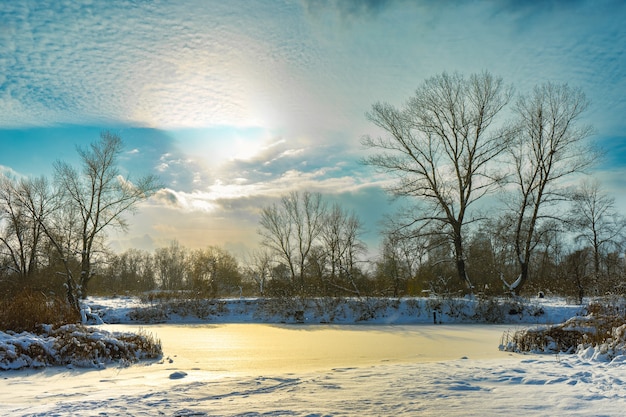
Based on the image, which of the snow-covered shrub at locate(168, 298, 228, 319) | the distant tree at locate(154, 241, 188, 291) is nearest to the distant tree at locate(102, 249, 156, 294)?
the distant tree at locate(154, 241, 188, 291)

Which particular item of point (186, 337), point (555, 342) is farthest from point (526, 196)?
point (186, 337)

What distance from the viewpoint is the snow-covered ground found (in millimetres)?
4523

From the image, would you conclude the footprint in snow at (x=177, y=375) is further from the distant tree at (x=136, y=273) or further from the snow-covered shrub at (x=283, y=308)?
the distant tree at (x=136, y=273)

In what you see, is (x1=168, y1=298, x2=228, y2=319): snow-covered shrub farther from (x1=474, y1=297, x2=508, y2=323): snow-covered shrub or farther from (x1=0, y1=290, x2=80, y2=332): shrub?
(x1=474, y1=297, x2=508, y2=323): snow-covered shrub

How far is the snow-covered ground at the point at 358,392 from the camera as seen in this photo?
178 inches

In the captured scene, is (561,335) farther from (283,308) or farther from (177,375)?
(283,308)

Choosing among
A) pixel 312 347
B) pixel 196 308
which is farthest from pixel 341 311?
pixel 312 347

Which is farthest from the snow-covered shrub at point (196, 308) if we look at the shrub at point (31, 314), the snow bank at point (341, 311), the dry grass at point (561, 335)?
the dry grass at point (561, 335)

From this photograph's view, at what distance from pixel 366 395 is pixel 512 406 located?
1.44 m

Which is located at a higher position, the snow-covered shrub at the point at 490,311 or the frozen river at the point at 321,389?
the frozen river at the point at 321,389

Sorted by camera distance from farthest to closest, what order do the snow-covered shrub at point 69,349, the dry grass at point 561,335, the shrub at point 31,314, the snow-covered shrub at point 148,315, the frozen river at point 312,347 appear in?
the snow-covered shrub at point 148,315
the shrub at point 31,314
the dry grass at point 561,335
the frozen river at point 312,347
the snow-covered shrub at point 69,349

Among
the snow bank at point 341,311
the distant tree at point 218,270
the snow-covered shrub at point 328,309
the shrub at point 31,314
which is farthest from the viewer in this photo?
the distant tree at point 218,270

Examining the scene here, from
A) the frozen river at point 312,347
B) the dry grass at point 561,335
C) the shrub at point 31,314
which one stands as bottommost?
the frozen river at point 312,347

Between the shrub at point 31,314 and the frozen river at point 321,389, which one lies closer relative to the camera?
the frozen river at point 321,389
